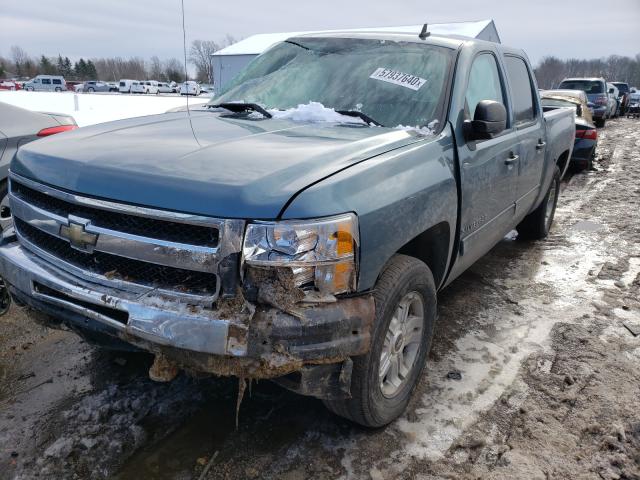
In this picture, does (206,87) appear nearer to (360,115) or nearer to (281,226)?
(360,115)

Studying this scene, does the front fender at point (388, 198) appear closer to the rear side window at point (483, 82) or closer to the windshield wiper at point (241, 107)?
the rear side window at point (483, 82)

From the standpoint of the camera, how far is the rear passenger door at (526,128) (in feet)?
13.0

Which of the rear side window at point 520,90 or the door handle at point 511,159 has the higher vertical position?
the rear side window at point 520,90

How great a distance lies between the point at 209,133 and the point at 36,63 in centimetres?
11061

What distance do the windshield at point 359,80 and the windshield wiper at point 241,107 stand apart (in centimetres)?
10

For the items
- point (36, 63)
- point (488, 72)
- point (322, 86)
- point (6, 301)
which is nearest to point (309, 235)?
point (322, 86)

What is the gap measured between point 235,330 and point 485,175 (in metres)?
2.01

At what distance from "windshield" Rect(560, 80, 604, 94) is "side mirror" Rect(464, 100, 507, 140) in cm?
2032

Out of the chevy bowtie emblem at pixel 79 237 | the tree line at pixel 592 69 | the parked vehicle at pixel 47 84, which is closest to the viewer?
the chevy bowtie emblem at pixel 79 237

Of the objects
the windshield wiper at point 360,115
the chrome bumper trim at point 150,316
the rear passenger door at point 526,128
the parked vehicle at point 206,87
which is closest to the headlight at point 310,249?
Answer: the chrome bumper trim at point 150,316

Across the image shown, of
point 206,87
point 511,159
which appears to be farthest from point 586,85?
point 511,159

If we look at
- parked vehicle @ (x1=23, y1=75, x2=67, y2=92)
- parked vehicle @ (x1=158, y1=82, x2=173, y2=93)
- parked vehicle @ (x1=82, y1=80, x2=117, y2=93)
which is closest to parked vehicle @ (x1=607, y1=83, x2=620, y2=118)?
parked vehicle @ (x1=158, y1=82, x2=173, y2=93)

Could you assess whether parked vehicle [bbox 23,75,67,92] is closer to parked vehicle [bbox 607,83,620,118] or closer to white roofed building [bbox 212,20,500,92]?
white roofed building [bbox 212,20,500,92]

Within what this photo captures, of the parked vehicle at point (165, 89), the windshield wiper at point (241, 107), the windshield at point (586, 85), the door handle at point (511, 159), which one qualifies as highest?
the windshield wiper at point (241, 107)
